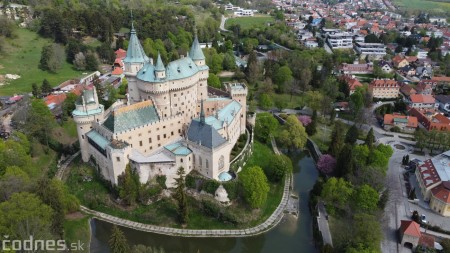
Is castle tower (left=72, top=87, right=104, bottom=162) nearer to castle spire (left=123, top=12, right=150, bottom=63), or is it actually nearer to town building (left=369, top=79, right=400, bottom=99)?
castle spire (left=123, top=12, right=150, bottom=63)

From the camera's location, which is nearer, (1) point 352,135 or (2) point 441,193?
(2) point 441,193

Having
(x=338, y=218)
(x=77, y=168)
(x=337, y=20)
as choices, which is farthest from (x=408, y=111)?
(x=337, y=20)

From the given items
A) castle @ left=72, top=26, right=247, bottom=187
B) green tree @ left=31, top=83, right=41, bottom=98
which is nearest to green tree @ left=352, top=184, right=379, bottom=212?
castle @ left=72, top=26, right=247, bottom=187

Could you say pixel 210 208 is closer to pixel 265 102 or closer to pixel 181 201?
pixel 181 201

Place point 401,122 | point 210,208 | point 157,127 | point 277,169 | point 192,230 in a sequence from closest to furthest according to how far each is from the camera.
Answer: point 192,230, point 210,208, point 157,127, point 277,169, point 401,122

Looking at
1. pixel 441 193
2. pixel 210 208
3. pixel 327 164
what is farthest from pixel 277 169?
pixel 441 193

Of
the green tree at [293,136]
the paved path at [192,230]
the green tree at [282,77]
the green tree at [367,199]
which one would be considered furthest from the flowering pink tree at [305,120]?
the paved path at [192,230]
